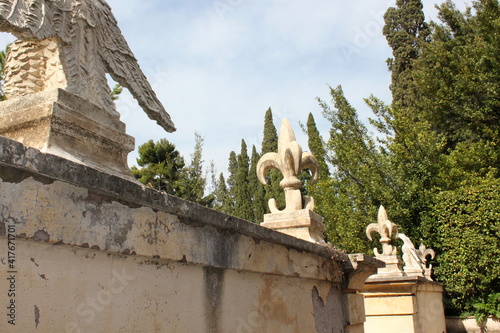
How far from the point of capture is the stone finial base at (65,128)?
7.11ft

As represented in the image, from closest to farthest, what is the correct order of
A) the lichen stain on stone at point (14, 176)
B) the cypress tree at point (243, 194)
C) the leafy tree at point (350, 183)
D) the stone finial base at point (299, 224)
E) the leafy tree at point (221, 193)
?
the lichen stain on stone at point (14, 176)
the stone finial base at point (299, 224)
the leafy tree at point (350, 183)
the cypress tree at point (243, 194)
the leafy tree at point (221, 193)

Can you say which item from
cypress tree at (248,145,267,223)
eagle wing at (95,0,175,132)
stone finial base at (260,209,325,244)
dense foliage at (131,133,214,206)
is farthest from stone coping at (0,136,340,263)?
cypress tree at (248,145,267,223)

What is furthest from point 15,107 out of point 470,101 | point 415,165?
point 470,101

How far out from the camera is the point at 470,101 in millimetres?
17672

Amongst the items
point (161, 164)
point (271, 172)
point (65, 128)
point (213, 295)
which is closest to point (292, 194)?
point (213, 295)

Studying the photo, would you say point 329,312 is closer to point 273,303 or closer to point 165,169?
point 273,303

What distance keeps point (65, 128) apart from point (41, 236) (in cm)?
75

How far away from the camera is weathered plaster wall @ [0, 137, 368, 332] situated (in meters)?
1.60

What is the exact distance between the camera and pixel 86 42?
2.64 meters

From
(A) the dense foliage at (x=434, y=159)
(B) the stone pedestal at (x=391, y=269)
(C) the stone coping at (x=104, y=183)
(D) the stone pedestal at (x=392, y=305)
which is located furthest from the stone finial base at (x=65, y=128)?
(A) the dense foliage at (x=434, y=159)

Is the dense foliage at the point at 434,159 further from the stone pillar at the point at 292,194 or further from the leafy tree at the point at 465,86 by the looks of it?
the stone pillar at the point at 292,194

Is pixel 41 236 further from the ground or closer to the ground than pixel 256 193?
closer to the ground

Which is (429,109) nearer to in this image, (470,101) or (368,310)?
(470,101)

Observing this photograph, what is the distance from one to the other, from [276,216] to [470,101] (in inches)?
617
